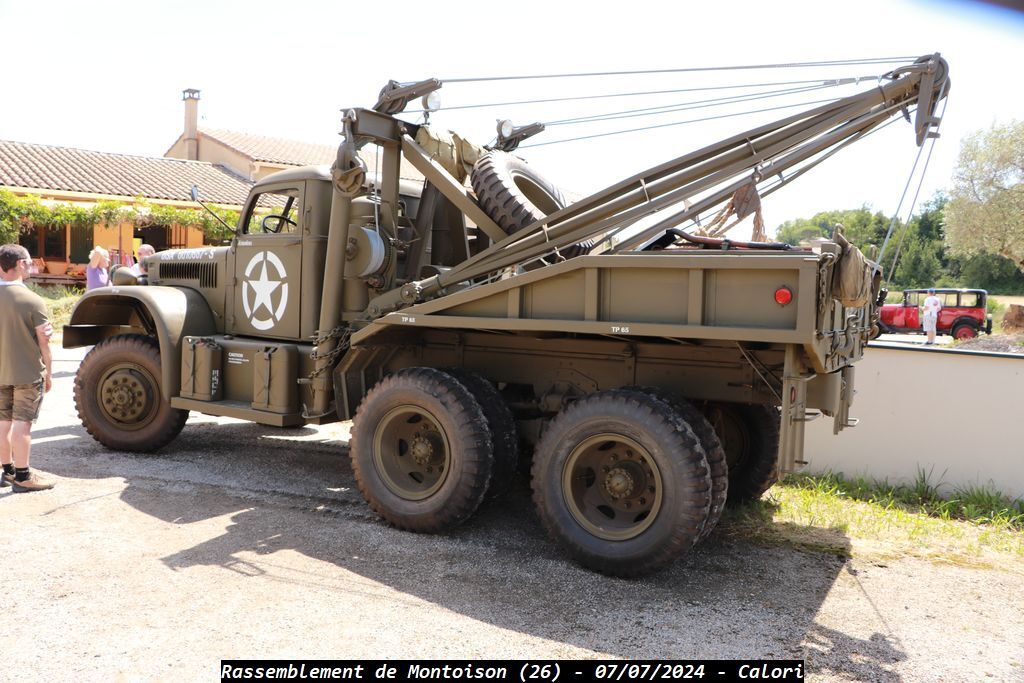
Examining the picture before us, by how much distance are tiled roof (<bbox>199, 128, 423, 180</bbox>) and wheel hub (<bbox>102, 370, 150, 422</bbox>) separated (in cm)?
2132

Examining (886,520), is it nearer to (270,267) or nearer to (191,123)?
(270,267)

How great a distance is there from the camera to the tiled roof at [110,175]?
74.1ft

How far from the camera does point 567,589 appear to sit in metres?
4.67

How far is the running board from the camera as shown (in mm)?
6379

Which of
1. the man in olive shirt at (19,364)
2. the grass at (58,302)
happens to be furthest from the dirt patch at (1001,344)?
the grass at (58,302)

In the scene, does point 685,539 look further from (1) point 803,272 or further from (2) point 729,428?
(2) point 729,428

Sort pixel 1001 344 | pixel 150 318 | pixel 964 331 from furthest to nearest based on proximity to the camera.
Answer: pixel 964 331, pixel 1001 344, pixel 150 318

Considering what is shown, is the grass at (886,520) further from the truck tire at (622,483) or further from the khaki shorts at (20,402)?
the khaki shorts at (20,402)

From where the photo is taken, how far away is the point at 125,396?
7.30 metres

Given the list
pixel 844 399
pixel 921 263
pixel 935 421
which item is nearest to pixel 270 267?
pixel 844 399

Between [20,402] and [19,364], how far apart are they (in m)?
0.27

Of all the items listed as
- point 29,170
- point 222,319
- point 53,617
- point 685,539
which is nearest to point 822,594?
point 685,539

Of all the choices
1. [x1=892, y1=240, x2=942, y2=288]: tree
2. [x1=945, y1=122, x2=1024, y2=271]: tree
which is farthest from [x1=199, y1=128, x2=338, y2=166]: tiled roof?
[x1=892, y1=240, x2=942, y2=288]: tree

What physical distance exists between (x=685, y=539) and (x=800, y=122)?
2.54 m
